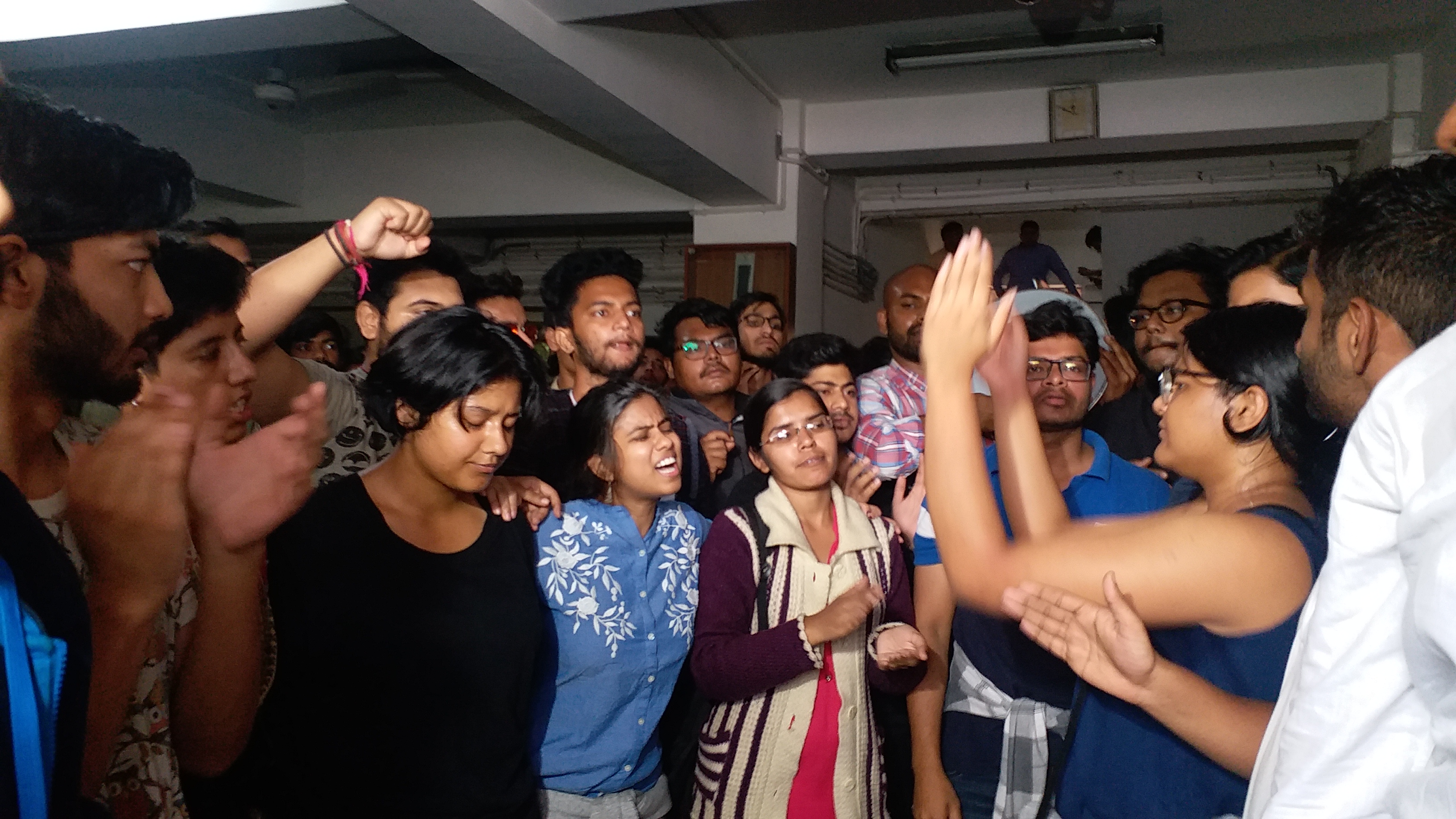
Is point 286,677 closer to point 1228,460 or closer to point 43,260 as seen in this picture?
point 43,260

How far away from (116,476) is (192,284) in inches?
24.2

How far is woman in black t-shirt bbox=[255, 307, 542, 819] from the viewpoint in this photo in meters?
1.53

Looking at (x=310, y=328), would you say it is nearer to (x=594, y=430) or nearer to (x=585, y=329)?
(x=585, y=329)

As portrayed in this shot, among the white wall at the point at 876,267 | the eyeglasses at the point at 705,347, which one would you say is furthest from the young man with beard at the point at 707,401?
the white wall at the point at 876,267

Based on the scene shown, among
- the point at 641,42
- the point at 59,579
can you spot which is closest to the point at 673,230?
the point at 641,42

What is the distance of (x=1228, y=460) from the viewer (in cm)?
136

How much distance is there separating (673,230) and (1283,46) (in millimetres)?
4229

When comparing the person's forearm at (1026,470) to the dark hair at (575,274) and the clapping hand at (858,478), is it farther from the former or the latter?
the dark hair at (575,274)

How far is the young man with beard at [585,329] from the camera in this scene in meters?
2.47

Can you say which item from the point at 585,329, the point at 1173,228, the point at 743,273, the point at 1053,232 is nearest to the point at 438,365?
the point at 585,329

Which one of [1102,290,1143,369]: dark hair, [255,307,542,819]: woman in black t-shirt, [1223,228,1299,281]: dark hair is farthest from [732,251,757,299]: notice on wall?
[255,307,542,819]: woman in black t-shirt

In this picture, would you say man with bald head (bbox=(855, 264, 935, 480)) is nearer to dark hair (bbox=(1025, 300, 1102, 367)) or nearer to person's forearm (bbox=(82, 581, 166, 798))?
dark hair (bbox=(1025, 300, 1102, 367))

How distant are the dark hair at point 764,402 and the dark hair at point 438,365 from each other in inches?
27.8

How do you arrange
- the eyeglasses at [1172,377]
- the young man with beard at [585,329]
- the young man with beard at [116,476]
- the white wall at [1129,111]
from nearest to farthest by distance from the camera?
the young man with beard at [116,476] < the eyeglasses at [1172,377] < the young man with beard at [585,329] < the white wall at [1129,111]
